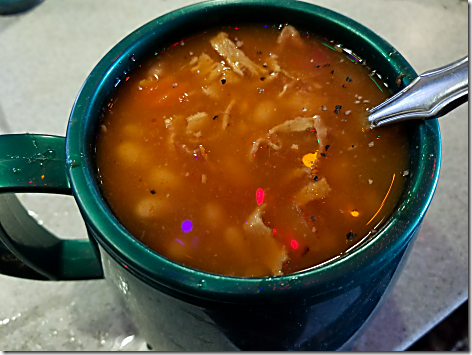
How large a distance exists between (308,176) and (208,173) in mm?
150

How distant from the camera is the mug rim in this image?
0.60 meters

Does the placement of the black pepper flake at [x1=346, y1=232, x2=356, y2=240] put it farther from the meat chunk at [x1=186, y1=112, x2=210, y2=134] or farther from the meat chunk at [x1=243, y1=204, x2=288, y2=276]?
the meat chunk at [x1=186, y1=112, x2=210, y2=134]

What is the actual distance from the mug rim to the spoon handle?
23 mm

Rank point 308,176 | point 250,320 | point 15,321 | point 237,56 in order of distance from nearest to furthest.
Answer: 1. point 250,320
2. point 308,176
3. point 237,56
4. point 15,321

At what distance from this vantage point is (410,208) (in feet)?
2.18

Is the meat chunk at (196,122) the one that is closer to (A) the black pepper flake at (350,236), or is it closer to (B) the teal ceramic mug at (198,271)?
(B) the teal ceramic mug at (198,271)

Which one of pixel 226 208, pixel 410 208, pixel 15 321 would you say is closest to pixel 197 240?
pixel 226 208

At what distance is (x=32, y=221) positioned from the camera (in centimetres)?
93

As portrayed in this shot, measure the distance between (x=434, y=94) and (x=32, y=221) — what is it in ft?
2.39

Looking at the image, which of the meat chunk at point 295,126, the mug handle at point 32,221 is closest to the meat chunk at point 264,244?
the meat chunk at point 295,126

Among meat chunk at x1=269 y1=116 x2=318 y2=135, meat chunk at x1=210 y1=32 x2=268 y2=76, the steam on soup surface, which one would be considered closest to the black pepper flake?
the steam on soup surface

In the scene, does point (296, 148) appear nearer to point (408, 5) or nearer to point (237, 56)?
point (237, 56)

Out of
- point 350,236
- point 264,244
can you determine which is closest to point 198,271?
point 264,244

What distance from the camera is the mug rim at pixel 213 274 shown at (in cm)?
60
